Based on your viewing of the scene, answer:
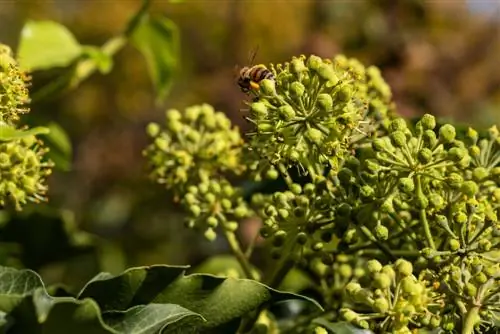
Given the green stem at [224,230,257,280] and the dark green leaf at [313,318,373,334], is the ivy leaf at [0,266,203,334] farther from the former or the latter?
the green stem at [224,230,257,280]

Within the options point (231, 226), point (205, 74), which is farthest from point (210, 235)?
point (205, 74)

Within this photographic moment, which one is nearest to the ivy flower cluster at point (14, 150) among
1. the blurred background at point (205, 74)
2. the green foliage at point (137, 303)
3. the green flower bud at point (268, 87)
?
the green foliage at point (137, 303)

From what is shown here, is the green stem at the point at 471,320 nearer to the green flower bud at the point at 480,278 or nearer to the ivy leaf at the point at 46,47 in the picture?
the green flower bud at the point at 480,278

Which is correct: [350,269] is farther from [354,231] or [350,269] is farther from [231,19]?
[231,19]

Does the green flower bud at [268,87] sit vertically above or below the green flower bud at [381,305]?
above

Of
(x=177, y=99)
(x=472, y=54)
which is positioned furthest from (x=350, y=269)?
(x=177, y=99)

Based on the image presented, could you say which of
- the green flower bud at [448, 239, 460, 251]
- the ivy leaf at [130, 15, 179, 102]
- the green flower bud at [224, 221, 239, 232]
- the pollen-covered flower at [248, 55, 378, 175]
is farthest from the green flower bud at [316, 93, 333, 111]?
the ivy leaf at [130, 15, 179, 102]
